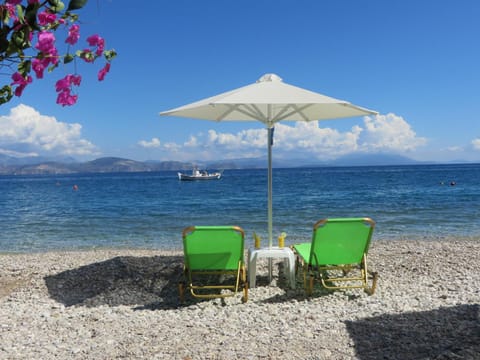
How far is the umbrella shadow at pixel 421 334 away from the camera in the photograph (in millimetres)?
3207

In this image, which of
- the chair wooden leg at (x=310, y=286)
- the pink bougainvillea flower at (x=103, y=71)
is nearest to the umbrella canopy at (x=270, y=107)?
the chair wooden leg at (x=310, y=286)

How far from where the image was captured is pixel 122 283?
18.6 feet

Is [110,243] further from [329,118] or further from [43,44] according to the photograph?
[43,44]

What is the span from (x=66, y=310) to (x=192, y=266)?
1533 millimetres

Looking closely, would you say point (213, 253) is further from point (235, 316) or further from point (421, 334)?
point (421, 334)

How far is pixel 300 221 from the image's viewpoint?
15656 millimetres

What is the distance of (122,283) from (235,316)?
6.93 feet

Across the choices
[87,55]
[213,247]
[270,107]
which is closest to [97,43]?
[87,55]

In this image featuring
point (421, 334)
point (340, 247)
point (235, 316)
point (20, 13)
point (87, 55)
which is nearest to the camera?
point (20, 13)

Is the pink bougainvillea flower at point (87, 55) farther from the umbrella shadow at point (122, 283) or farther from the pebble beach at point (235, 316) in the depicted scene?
the umbrella shadow at point (122, 283)

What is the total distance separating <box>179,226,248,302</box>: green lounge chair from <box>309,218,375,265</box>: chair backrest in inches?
35.6

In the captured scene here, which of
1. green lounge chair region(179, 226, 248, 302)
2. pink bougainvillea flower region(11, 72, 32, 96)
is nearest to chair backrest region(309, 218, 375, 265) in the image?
green lounge chair region(179, 226, 248, 302)

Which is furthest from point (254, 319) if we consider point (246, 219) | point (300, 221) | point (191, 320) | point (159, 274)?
point (246, 219)

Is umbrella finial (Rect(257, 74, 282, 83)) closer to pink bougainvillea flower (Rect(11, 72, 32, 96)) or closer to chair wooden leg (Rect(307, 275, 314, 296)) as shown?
chair wooden leg (Rect(307, 275, 314, 296))
